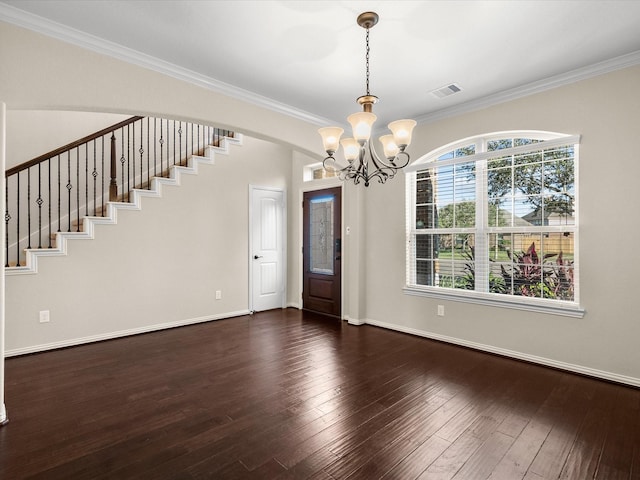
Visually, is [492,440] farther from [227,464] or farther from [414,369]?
[227,464]

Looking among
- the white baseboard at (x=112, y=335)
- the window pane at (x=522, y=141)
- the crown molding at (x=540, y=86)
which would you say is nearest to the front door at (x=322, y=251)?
the white baseboard at (x=112, y=335)

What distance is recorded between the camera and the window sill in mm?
3343

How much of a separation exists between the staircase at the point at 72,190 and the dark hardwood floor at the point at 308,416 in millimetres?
1456

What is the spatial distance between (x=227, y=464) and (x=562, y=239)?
3561mm

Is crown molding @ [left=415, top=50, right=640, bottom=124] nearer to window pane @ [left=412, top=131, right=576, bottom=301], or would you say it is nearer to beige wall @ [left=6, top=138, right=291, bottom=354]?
window pane @ [left=412, top=131, right=576, bottom=301]

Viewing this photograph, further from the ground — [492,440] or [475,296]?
[475,296]

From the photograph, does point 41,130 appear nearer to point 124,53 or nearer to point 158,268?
point 158,268

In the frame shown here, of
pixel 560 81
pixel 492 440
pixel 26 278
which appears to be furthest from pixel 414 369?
pixel 26 278

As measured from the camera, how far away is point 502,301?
3.76m

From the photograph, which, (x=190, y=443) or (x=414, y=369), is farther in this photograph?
(x=414, y=369)

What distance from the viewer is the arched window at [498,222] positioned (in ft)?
11.3

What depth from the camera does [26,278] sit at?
3.79 m

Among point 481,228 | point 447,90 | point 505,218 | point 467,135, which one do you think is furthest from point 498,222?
point 447,90

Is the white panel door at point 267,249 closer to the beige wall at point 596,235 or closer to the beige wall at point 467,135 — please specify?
the beige wall at point 467,135
